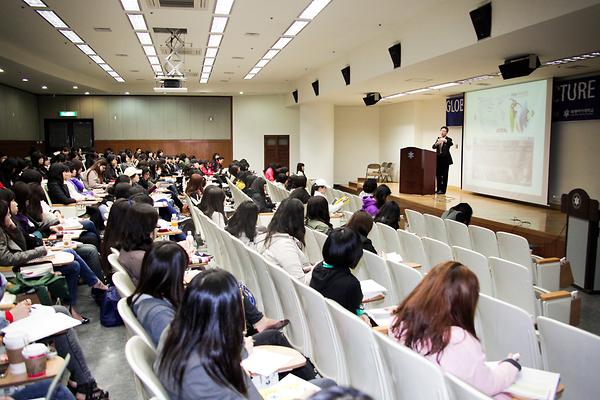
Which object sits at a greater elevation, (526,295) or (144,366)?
(144,366)

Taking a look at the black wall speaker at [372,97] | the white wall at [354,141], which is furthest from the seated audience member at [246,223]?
the white wall at [354,141]

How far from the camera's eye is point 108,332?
4.86 metres

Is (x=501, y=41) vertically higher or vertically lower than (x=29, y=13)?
lower

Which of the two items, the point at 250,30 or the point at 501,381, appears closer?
the point at 501,381

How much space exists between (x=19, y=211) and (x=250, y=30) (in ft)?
19.6

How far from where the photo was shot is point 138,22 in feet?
30.6

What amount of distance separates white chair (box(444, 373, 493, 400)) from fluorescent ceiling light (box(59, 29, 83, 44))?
34.4ft

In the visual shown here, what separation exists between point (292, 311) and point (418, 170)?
34.0ft

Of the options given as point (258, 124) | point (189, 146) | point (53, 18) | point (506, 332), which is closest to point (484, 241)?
point (506, 332)

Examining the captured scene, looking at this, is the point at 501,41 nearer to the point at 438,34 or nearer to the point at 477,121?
the point at 438,34

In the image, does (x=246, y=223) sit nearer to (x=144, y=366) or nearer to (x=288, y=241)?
(x=288, y=241)

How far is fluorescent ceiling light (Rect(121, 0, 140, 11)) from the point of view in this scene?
7885mm

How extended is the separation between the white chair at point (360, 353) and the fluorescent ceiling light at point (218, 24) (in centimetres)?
759

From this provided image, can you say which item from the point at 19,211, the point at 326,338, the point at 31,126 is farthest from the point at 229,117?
the point at 326,338
